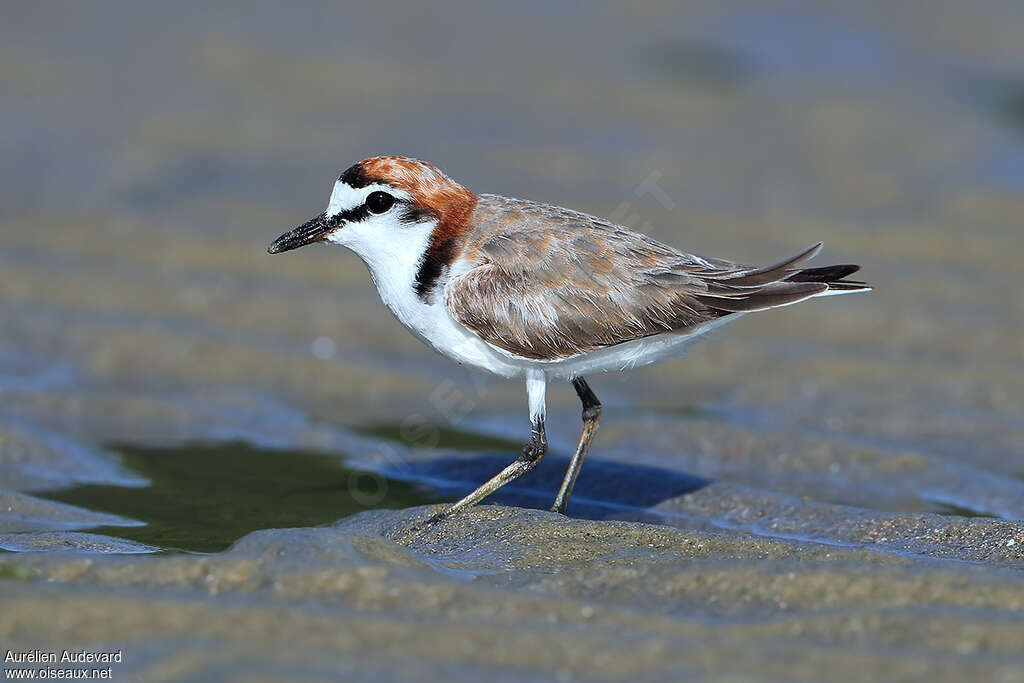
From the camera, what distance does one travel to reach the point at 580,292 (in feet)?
23.1

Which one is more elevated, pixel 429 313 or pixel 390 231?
pixel 390 231

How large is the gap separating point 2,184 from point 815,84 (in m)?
8.03

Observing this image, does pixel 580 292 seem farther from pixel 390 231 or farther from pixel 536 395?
pixel 390 231

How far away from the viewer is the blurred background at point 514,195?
29.5ft

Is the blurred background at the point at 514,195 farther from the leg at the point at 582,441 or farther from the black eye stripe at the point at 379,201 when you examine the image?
the black eye stripe at the point at 379,201

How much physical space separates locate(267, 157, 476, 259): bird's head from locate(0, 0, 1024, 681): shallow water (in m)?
1.51

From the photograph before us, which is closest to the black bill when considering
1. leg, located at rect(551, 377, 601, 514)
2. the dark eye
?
the dark eye

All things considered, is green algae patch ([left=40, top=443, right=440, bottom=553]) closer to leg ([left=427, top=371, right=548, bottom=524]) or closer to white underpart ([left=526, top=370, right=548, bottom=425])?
leg ([left=427, top=371, right=548, bottom=524])

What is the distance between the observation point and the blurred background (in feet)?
29.5

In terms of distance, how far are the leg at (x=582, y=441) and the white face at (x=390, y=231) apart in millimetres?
1215

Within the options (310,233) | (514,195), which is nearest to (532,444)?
(310,233)

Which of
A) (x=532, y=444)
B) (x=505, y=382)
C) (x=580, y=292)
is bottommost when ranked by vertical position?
(x=532, y=444)

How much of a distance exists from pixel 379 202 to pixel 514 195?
4911 mm

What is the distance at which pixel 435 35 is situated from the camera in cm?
1442
